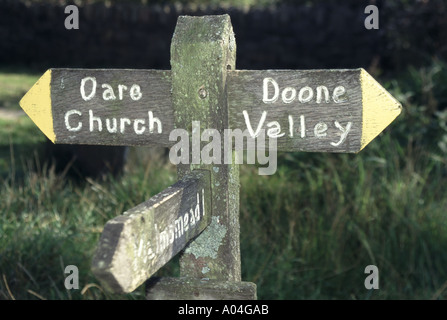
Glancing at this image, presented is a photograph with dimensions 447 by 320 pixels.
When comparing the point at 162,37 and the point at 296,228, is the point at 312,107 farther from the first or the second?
the point at 162,37

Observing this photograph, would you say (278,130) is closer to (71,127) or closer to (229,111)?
(229,111)

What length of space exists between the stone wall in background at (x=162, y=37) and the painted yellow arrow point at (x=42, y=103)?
640 centimetres

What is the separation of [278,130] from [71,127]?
67 centimetres

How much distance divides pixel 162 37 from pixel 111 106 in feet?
24.9

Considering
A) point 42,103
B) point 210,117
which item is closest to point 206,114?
point 210,117

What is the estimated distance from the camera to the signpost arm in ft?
6.21

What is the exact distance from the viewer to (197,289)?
1.98 m

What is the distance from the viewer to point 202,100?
1904 millimetres

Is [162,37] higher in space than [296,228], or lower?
higher

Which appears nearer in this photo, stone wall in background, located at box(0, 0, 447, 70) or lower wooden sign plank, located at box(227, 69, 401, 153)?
lower wooden sign plank, located at box(227, 69, 401, 153)

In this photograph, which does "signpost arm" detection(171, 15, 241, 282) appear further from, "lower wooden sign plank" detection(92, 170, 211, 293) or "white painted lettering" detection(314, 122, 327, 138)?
"white painted lettering" detection(314, 122, 327, 138)

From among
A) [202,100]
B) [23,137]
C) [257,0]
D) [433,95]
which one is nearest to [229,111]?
[202,100]
